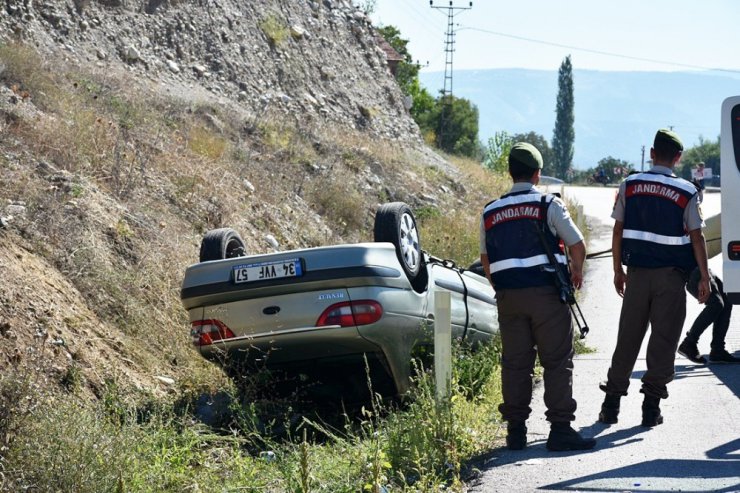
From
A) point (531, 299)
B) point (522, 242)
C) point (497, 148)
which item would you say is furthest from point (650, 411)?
point (497, 148)

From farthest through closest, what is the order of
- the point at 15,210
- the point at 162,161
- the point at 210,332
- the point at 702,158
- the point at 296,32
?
1. the point at 702,158
2. the point at 296,32
3. the point at 162,161
4. the point at 15,210
5. the point at 210,332

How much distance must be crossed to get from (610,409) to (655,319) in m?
0.75

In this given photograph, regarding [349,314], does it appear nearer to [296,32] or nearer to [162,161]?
[162,161]

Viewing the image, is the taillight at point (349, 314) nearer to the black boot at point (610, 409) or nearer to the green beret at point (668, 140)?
the black boot at point (610, 409)

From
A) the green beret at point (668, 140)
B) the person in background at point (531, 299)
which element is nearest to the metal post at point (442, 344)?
the person in background at point (531, 299)

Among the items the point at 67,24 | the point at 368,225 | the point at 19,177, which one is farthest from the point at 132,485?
the point at 67,24

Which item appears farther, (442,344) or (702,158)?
(702,158)

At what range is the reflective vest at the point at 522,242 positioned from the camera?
7285 mm

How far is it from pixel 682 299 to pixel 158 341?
4994 mm

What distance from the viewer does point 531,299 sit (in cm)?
727

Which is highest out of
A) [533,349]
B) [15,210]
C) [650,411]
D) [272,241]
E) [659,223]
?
[272,241]

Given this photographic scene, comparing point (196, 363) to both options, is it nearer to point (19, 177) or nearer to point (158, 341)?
point (158, 341)

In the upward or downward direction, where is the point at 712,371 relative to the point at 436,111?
downward

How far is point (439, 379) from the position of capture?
7355mm
